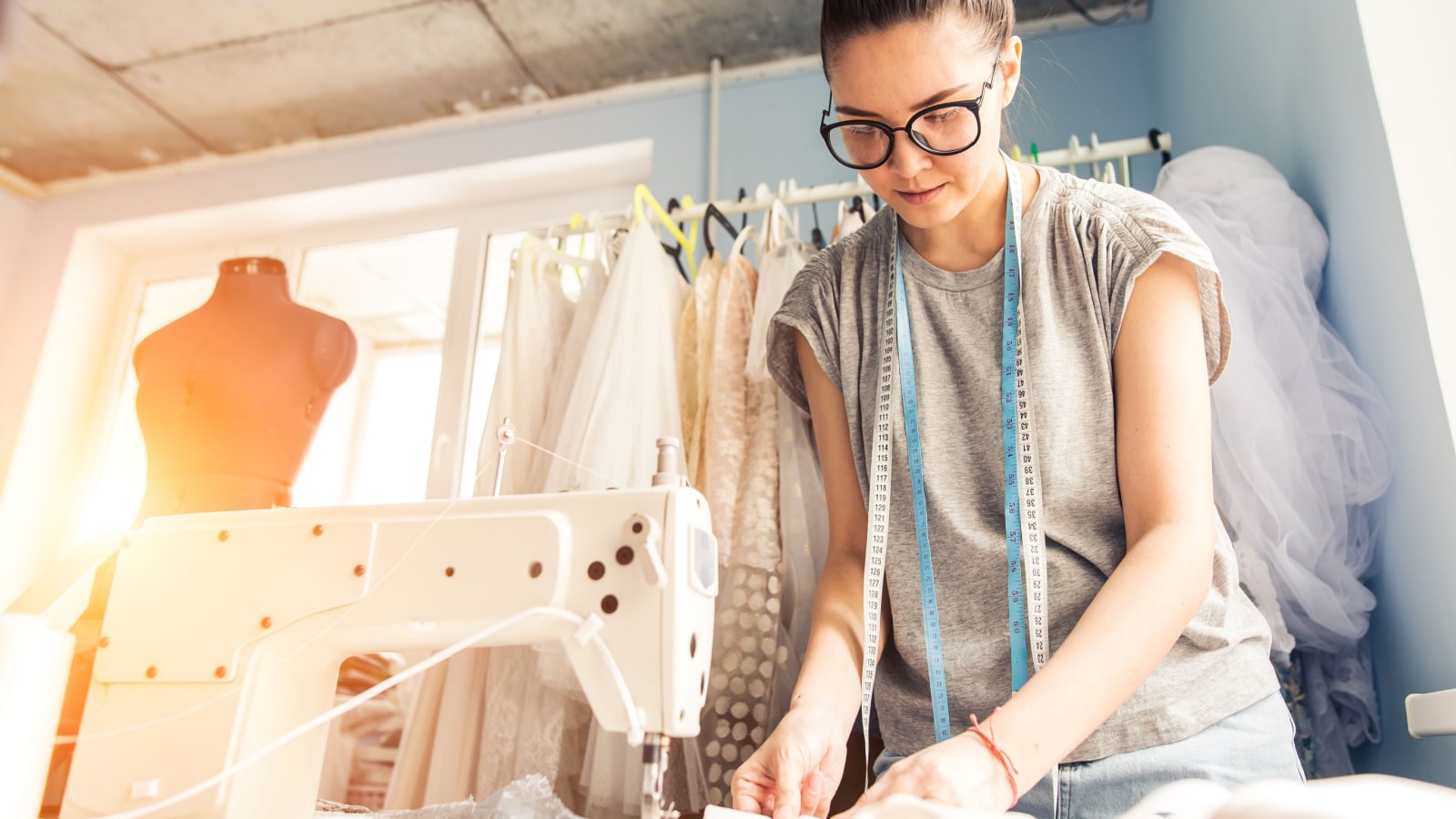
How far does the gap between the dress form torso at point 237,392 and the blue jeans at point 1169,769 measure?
1.20 meters

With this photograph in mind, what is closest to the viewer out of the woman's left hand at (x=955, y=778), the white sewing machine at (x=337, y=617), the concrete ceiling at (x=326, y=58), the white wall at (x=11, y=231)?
→ the woman's left hand at (x=955, y=778)

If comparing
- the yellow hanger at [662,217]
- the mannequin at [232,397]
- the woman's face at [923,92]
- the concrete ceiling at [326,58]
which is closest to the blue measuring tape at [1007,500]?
the woman's face at [923,92]

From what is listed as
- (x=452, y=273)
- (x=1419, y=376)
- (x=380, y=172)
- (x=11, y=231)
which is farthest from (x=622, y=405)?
(x=11, y=231)

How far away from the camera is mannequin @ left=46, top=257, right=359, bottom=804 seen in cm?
148

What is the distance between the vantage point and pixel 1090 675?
2.60ft

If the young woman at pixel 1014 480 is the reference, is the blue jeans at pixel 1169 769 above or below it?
below

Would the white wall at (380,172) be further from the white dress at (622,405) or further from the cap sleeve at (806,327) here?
the cap sleeve at (806,327)

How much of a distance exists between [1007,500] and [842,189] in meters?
A: 0.91

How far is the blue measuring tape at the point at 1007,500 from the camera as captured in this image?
3.14 ft

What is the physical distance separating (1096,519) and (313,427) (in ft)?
4.24

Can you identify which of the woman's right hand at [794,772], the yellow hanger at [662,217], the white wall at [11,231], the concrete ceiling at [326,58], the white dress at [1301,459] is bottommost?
the woman's right hand at [794,772]

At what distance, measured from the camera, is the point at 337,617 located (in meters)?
0.84

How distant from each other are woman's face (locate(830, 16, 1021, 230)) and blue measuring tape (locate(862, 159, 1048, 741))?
105 millimetres

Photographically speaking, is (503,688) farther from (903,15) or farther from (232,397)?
(903,15)
